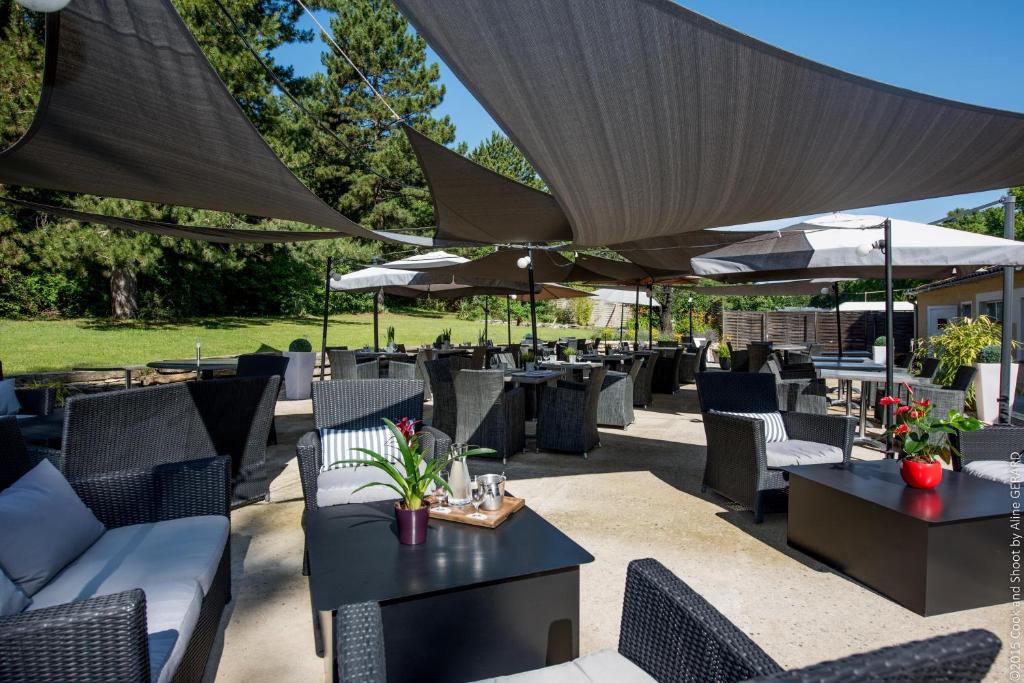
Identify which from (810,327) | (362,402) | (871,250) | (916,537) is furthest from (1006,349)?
(810,327)

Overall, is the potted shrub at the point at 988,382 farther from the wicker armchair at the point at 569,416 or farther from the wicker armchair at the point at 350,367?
the wicker armchair at the point at 350,367

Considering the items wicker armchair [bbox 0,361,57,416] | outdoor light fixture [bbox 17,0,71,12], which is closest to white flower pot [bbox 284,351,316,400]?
wicker armchair [bbox 0,361,57,416]

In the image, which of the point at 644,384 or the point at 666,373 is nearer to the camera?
the point at 644,384

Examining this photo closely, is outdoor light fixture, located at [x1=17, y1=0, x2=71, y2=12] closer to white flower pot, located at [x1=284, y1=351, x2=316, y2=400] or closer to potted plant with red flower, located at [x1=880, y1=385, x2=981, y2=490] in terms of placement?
potted plant with red flower, located at [x1=880, y1=385, x2=981, y2=490]

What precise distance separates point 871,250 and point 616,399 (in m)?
2.84

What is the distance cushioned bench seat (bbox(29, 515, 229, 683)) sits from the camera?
1.63 meters

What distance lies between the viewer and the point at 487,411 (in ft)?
16.4

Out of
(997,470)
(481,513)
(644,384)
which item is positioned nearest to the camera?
(481,513)

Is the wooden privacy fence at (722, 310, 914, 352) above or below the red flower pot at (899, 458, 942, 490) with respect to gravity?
above

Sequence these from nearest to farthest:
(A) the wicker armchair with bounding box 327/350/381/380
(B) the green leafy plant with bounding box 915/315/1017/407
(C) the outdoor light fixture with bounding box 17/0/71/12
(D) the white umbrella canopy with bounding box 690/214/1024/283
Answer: (C) the outdoor light fixture with bounding box 17/0/71/12 < (D) the white umbrella canopy with bounding box 690/214/1024/283 < (B) the green leafy plant with bounding box 915/315/1017/407 < (A) the wicker armchair with bounding box 327/350/381/380

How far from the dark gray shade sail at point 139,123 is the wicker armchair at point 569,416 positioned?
7.96 feet

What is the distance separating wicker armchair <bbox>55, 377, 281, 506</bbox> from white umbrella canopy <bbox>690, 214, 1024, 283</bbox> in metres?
4.50

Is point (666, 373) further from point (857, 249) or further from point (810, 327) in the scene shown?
point (810, 327)

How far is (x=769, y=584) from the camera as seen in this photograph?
276 cm
